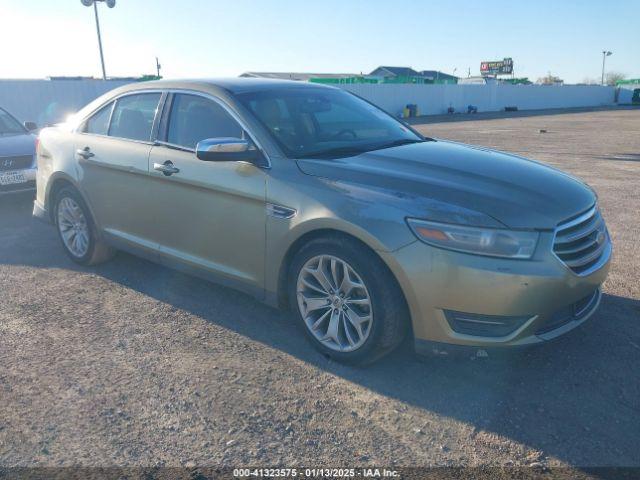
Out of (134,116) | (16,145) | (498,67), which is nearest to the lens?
(134,116)

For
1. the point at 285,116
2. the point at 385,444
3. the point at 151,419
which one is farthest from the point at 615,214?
the point at 151,419

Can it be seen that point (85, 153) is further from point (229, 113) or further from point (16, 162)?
point (16, 162)

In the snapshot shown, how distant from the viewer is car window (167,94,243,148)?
3.96 meters

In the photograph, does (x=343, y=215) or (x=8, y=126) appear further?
(x=8, y=126)

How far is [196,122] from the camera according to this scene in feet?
13.7

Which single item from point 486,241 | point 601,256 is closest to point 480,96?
point 601,256

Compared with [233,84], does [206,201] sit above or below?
below

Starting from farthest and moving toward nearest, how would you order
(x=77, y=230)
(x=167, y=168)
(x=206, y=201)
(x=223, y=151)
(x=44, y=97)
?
1. (x=44, y=97)
2. (x=77, y=230)
3. (x=167, y=168)
4. (x=206, y=201)
5. (x=223, y=151)

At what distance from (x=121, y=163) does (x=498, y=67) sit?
9375 centimetres

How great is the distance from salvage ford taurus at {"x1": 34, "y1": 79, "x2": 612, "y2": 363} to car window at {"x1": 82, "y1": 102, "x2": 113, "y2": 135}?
2cm

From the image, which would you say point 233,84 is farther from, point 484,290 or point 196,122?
point 484,290

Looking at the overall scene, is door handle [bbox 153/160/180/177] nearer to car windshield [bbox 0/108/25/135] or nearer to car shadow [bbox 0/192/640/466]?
car shadow [bbox 0/192/640/466]

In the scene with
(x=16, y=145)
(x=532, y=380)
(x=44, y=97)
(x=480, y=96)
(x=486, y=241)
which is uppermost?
(x=44, y=97)

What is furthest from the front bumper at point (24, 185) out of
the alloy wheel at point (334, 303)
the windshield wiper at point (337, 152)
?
the alloy wheel at point (334, 303)
